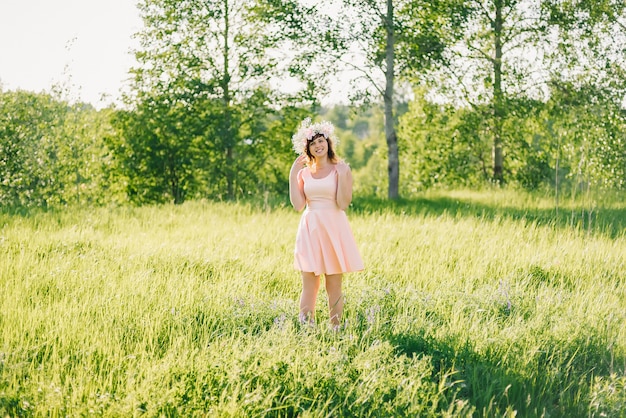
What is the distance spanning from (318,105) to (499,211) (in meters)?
8.52

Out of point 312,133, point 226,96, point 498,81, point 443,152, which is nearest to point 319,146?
point 312,133

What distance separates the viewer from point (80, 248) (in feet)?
28.2

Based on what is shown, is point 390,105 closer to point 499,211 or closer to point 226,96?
point 499,211

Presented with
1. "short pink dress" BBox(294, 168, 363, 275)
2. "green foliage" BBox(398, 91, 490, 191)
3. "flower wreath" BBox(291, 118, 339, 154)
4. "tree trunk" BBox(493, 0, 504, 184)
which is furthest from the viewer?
"green foliage" BBox(398, 91, 490, 191)

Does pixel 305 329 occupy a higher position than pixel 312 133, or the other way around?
pixel 312 133

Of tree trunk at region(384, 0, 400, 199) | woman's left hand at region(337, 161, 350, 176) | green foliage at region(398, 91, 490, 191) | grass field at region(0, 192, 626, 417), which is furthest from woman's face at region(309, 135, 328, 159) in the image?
green foliage at region(398, 91, 490, 191)

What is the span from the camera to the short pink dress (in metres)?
5.38

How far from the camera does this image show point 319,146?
5.54 meters

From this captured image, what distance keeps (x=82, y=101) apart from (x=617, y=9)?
1892 cm

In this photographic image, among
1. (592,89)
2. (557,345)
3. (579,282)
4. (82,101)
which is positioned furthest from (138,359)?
(82,101)

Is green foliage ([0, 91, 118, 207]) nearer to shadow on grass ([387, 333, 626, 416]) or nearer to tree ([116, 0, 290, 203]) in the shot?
tree ([116, 0, 290, 203])

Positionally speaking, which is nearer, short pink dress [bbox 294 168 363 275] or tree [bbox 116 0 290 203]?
short pink dress [bbox 294 168 363 275]

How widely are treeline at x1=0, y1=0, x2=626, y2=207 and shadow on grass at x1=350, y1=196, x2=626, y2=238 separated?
1254mm

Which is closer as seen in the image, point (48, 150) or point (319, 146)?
point (319, 146)
